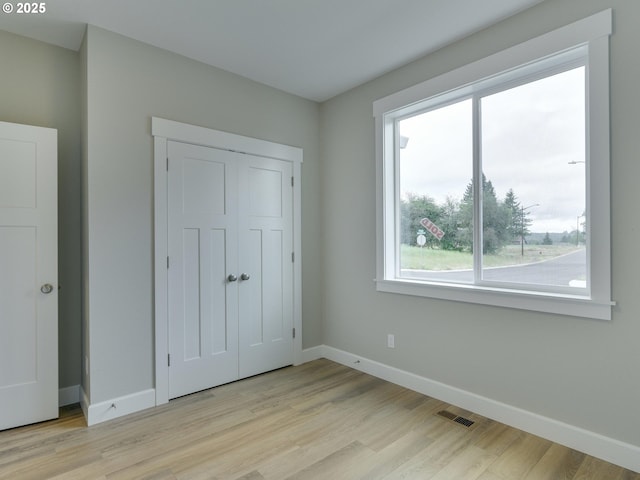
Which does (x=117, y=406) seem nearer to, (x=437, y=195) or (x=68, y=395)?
(x=68, y=395)

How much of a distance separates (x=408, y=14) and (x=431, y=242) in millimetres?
1686

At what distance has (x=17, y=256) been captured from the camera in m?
2.37

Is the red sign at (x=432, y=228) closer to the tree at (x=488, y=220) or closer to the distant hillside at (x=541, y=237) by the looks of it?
the tree at (x=488, y=220)

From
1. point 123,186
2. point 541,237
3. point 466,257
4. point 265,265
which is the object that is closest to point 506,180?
point 541,237

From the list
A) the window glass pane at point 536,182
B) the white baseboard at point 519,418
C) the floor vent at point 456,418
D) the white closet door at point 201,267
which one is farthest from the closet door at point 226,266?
the window glass pane at point 536,182

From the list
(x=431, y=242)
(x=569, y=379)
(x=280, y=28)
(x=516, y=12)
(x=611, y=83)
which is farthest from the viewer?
(x=431, y=242)

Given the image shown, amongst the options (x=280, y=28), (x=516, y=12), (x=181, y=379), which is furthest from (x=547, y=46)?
(x=181, y=379)

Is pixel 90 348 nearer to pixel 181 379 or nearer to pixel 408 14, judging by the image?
pixel 181 379

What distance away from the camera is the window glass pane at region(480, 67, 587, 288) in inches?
87.4

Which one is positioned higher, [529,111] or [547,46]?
[547,46]

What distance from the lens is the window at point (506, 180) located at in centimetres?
206

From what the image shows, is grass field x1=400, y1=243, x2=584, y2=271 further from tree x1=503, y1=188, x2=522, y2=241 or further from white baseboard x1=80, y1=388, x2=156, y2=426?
white baseboard x1=80, y1=388, x2=156, y2=426

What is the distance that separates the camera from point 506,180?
254cm

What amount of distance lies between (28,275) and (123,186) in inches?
33.4
